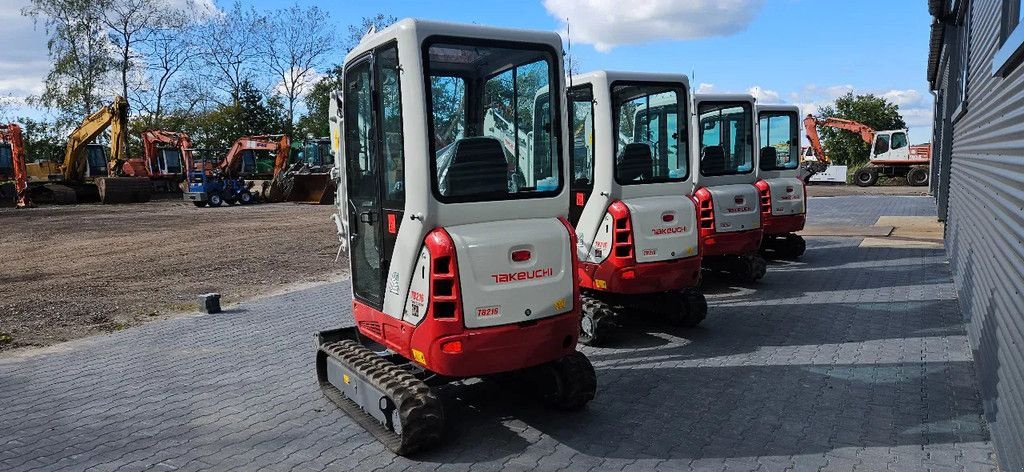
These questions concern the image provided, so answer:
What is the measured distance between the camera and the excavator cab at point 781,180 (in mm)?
10992

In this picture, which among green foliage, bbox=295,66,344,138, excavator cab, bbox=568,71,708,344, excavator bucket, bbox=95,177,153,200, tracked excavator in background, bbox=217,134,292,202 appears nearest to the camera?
excavator cab, bbox=568,71,708,344

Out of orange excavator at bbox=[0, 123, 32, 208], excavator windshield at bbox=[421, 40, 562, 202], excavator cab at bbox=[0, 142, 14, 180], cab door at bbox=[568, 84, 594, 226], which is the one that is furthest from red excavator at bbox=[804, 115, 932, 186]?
excavator cab at bbox=[0, 142, 14, 180]

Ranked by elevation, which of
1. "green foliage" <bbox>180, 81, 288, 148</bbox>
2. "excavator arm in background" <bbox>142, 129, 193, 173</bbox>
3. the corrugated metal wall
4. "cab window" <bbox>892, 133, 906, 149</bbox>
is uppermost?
"green foliage" <bbox>180, 81, 288, 148</bbox>

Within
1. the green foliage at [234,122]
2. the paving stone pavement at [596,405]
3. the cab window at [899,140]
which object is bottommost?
the paving stone pavement at [596,405]

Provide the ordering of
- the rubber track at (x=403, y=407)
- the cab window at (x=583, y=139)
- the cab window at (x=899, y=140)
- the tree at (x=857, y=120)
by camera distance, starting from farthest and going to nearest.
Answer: the tree at (x=857, y=120) < the cab window at (x=899, y=140) < the cab window at (x=583, y=139) < the rubber track at (x=403, y=407)

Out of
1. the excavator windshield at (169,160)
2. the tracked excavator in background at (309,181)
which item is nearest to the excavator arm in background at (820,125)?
the tracked excavator in background at (309,181)

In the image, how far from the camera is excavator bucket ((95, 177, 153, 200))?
95.5 feet

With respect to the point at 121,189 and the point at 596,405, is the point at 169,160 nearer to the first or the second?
the point at 121,189

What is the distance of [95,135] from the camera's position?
96.2ft

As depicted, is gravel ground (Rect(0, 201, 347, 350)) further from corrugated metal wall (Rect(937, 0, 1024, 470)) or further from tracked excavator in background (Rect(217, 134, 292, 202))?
corrugated metal wall (Rect(937, 0, 1024, 470))

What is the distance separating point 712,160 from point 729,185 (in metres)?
0.43

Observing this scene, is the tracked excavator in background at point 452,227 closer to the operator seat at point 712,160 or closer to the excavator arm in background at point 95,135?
the operator seat at point 712,160

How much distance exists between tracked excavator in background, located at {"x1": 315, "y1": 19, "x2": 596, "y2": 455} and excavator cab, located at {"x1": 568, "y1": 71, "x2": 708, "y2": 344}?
1.99 meters

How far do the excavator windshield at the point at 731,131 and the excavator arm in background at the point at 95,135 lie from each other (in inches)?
1020
